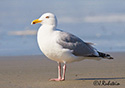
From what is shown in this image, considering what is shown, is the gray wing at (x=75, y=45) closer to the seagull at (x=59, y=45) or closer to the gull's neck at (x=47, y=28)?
the seagull at (x=59, y=45)

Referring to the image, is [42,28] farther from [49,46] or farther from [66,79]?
[66,79]

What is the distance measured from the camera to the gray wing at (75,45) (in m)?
9.17

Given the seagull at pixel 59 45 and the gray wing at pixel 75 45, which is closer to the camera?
the seagull at pixel 59 45

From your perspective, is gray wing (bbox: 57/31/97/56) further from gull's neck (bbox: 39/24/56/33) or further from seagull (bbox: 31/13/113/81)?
gull's neck (bbox: 39/24/56/33)

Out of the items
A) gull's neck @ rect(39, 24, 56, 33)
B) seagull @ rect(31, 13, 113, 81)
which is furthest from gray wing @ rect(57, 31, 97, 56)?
gull's neck @ rect(39, 24, 56, 33)

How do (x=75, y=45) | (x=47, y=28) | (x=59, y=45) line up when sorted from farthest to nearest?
(x=75, y=45) < (x=47, y=28) < (x=59, y=45)

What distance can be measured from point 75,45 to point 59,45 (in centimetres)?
61

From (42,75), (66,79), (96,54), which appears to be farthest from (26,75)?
(96,54)

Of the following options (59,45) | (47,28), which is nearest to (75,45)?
(59,45)

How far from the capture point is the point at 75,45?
9.48 meters

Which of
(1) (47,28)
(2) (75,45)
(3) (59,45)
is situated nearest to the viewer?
(3) (59,45)

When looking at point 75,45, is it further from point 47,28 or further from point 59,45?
point 47,28

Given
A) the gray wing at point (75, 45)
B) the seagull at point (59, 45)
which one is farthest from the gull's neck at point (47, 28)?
the gray wing at point (75, 45)

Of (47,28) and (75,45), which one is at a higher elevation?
(47,28)
